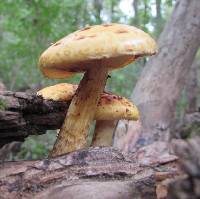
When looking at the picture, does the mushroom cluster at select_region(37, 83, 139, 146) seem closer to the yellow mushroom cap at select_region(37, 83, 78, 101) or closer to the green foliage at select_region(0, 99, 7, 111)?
the yellow mushroom cap at select_region(37, 83, 78, 101)

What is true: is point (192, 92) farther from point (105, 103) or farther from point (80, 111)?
point (80, 111)

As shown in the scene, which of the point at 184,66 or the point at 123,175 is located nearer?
the point at 123,175

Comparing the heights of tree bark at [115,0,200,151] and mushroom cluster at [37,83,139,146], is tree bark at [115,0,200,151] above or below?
above

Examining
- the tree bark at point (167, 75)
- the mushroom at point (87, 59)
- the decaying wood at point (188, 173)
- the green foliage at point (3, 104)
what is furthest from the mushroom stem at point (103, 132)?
the tree bark at point (167, 75)

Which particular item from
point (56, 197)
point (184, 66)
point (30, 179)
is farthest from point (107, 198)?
point (184, 66)

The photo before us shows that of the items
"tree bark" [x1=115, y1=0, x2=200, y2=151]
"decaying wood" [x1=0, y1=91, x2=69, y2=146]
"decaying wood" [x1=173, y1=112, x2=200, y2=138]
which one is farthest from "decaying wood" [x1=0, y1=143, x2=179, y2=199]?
"decaying wood" [x1=173, y1=112, x2=200, y2=138]

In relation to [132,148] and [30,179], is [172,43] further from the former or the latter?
[30,179]

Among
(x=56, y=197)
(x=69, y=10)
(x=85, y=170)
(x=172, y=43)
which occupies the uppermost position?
(x=69, y=10)

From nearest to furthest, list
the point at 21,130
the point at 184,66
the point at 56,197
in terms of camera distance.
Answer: the point at 56,197, the point at 21,130, the point at 184,66
